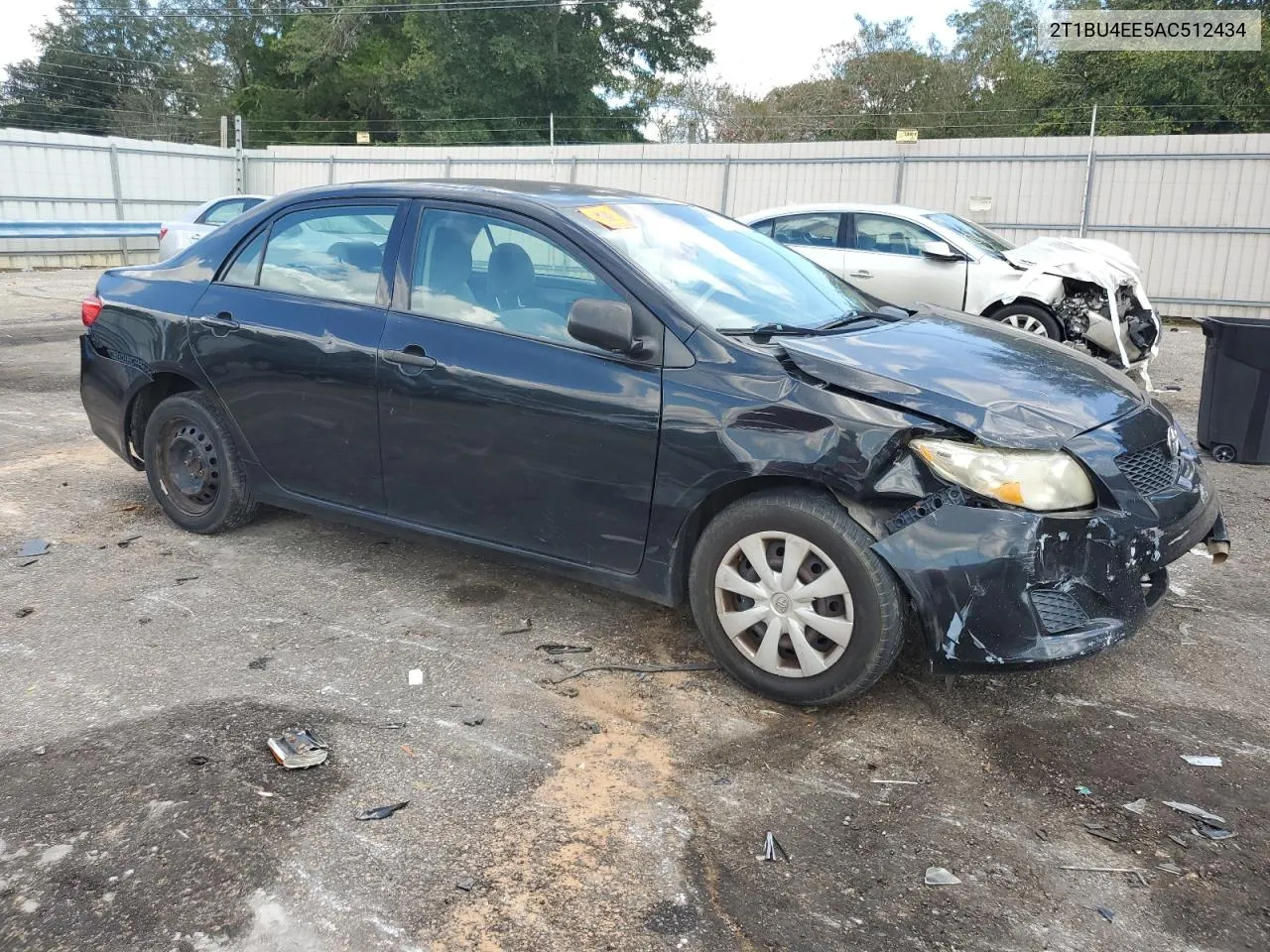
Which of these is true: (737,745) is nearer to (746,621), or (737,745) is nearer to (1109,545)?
(746,621)

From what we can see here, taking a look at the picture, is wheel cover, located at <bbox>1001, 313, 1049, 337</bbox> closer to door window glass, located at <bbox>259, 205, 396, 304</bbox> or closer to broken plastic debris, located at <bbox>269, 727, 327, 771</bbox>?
door window glass, located at <bbox>259, 205, 396, 304</bbox>

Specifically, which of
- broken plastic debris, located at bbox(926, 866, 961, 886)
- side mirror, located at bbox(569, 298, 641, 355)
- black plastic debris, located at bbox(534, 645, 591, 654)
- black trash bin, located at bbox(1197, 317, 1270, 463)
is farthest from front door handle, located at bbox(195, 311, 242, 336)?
black trash bin, located at bbox(1197, 317, 1270, 463)

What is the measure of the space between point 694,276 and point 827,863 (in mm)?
2163

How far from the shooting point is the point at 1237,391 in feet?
22.0

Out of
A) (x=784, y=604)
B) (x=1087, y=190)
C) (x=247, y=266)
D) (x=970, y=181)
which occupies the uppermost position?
(x=970, y=181)

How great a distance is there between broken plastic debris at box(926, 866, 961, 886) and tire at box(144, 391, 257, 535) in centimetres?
346

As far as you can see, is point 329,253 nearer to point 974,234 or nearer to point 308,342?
point 308,342

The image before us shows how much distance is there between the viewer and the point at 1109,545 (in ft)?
10.5

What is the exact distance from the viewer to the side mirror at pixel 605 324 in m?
3.53

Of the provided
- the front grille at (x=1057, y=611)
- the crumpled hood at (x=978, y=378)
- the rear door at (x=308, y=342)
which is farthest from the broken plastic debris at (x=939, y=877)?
the rear door at (x=308, y=342)

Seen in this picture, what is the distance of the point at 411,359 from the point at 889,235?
7378 mm

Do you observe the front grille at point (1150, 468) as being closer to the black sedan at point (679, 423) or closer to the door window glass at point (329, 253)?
the black sedan at point (679, 423)

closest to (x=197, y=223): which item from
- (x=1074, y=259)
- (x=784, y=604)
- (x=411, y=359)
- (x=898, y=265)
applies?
(x=898, y=265)

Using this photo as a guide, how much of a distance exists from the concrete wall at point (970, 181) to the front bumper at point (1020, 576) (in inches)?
481
